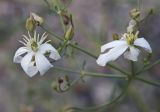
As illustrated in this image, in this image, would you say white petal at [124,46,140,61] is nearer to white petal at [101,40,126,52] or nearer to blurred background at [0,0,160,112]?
white petal at [101,40,126,52]

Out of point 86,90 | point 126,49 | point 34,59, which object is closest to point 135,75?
point 126,49

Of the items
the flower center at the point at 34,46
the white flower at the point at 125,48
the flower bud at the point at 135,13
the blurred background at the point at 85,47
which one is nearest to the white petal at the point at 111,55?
the white flower at the point at 125,48

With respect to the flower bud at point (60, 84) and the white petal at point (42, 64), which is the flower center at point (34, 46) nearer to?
the white petal at point (42, 64)

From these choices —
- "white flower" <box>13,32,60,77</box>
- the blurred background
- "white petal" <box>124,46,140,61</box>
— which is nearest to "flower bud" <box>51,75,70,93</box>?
"white flower" <box>13,32,60,77</box>

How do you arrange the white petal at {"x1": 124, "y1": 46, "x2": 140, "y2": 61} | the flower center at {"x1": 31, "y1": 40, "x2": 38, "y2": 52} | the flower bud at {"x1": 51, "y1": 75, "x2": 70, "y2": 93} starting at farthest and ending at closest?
the flower bud at {"x1": 51, "y1": 75, "x2": 70, "y2": 93}, the flower center at {"x1": 31, "y1": 40, "x2": 38, "y2": 52}, the white petal at {"x1": 124, "y1": 46, "x2": 140, "y2": 61}

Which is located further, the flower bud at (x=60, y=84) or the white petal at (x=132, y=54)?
the flower bud at (x=60, y=84)

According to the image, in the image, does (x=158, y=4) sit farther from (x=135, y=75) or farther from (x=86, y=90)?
(x=86, y=90)
